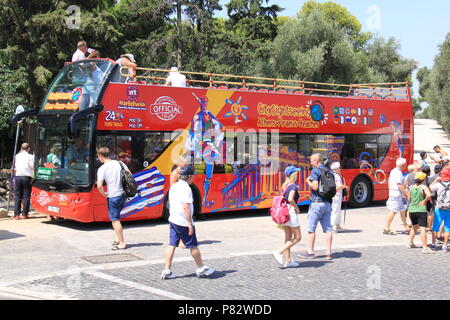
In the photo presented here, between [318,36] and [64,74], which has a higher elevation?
[318,36]

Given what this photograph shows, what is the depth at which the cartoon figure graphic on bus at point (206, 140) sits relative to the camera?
578 inches

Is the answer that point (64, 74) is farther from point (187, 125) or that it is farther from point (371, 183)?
point (371, 183)

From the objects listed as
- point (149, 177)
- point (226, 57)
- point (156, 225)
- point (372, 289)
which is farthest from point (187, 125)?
point (226, 57)

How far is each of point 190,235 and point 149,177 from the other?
5830 millimetres

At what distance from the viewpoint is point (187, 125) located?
1455 cm

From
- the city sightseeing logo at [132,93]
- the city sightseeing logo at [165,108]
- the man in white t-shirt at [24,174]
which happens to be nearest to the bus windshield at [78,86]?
the city sightseeing logo at [132,93]

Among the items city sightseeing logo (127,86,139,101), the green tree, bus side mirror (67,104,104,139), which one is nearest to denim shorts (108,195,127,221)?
bus side mirror (67,104,104,139)

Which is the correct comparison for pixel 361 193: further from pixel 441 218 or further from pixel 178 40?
pixel 178 40

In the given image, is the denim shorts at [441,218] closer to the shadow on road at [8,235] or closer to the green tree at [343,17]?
the shadow on road at [8,235]

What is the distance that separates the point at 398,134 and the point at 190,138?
8602mm

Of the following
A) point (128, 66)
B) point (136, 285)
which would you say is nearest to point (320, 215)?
point (136, 285)

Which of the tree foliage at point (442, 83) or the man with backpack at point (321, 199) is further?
the tree foliage at point (442, 83)

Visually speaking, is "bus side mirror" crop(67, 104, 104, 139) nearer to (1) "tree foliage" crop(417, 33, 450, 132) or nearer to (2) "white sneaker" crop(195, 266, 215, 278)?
(2) "white sneaker" crop(195, 266, 215, 278)

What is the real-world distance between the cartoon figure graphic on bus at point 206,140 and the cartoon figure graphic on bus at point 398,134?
→ 290 inches
